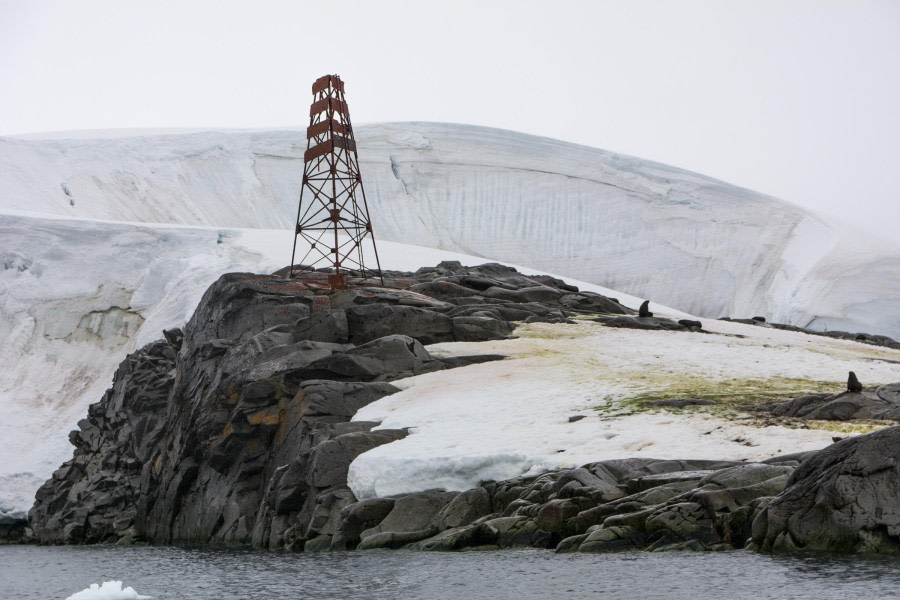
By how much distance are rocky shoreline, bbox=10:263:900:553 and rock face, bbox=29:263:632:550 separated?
0.06 meters

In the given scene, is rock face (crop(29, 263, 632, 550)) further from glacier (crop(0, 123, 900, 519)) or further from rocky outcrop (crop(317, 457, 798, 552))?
glacier (crop(0, 123, 900, 519))

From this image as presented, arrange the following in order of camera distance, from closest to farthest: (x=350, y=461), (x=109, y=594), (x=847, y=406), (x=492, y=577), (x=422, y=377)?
(x=109, y=594), (x=492, y=577), (x=847, y=406), (x=350, y=461), (x=422, y=377)

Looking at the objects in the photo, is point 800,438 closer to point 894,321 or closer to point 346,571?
point 346,571

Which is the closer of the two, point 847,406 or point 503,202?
point 847,406

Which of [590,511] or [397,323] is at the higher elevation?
[397,323]

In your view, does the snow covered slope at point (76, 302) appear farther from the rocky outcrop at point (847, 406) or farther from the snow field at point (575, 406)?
the rocky outcrop at point (847, 406)

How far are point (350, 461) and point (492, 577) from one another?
30.1ft

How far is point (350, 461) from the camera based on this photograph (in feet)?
85.6

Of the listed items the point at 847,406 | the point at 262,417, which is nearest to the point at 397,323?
the point at 262,417

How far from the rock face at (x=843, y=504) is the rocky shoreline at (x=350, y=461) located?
3 cm

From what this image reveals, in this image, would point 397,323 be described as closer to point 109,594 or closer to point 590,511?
point 590,511

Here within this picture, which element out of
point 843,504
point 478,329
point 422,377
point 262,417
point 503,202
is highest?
point 503,202

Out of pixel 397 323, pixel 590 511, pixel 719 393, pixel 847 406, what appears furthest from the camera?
pixel 397 323

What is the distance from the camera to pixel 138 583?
20453 millimetres
